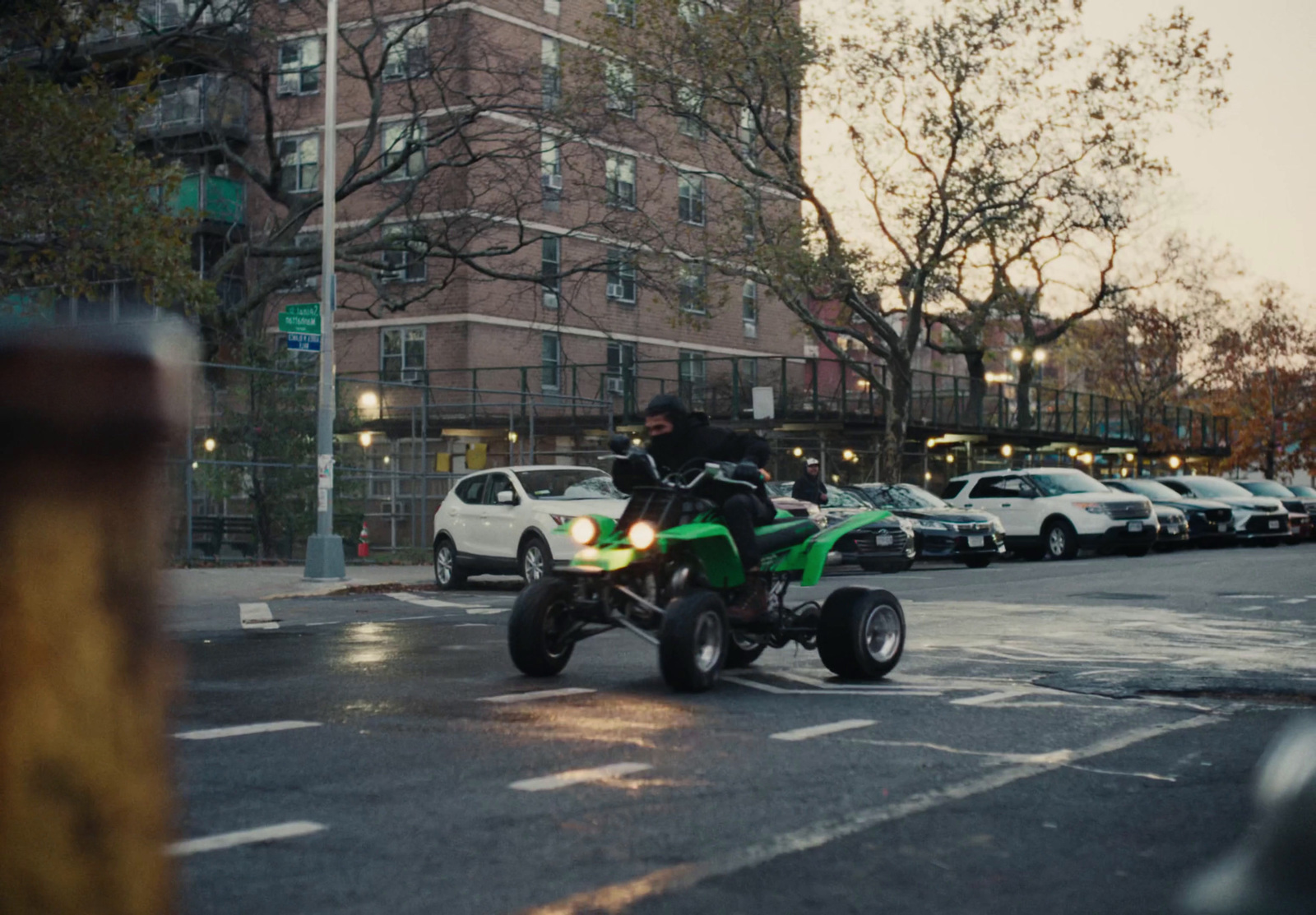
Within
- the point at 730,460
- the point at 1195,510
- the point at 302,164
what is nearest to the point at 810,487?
the point at 1195,510

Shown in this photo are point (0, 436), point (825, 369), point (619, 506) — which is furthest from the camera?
point (825, 369)

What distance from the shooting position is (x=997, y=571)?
26047mm

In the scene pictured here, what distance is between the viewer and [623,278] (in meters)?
31.4

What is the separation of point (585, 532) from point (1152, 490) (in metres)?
30.2

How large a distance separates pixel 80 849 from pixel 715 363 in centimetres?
4814

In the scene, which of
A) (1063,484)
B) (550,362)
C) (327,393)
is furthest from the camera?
(550,362)

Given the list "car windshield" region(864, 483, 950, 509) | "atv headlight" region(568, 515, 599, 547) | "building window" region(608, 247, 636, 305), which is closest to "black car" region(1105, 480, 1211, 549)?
"car windshield" region(864, 483, 950, 509)

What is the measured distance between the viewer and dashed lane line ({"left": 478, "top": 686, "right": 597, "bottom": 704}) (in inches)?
368

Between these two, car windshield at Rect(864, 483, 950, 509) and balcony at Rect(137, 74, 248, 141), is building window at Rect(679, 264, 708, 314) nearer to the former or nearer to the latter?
car windshield at Rect(864, 483, 950, 509)

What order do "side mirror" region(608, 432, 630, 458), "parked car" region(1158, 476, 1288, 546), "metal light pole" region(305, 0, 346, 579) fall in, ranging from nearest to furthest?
1. "side mirror" region(608, 432, 630, 458)
2. "metal light pole" region(305, 0, 346, 579)
3. "parked car" region(1158, 476, 1288, 546)

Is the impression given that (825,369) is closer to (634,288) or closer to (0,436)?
(634,288)

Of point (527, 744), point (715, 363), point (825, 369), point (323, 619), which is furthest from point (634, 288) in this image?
point (527, 744)

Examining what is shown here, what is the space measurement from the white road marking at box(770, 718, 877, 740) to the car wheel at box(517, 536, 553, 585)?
12.5 metres

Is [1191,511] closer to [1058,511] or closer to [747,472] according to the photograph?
[1058,511]
